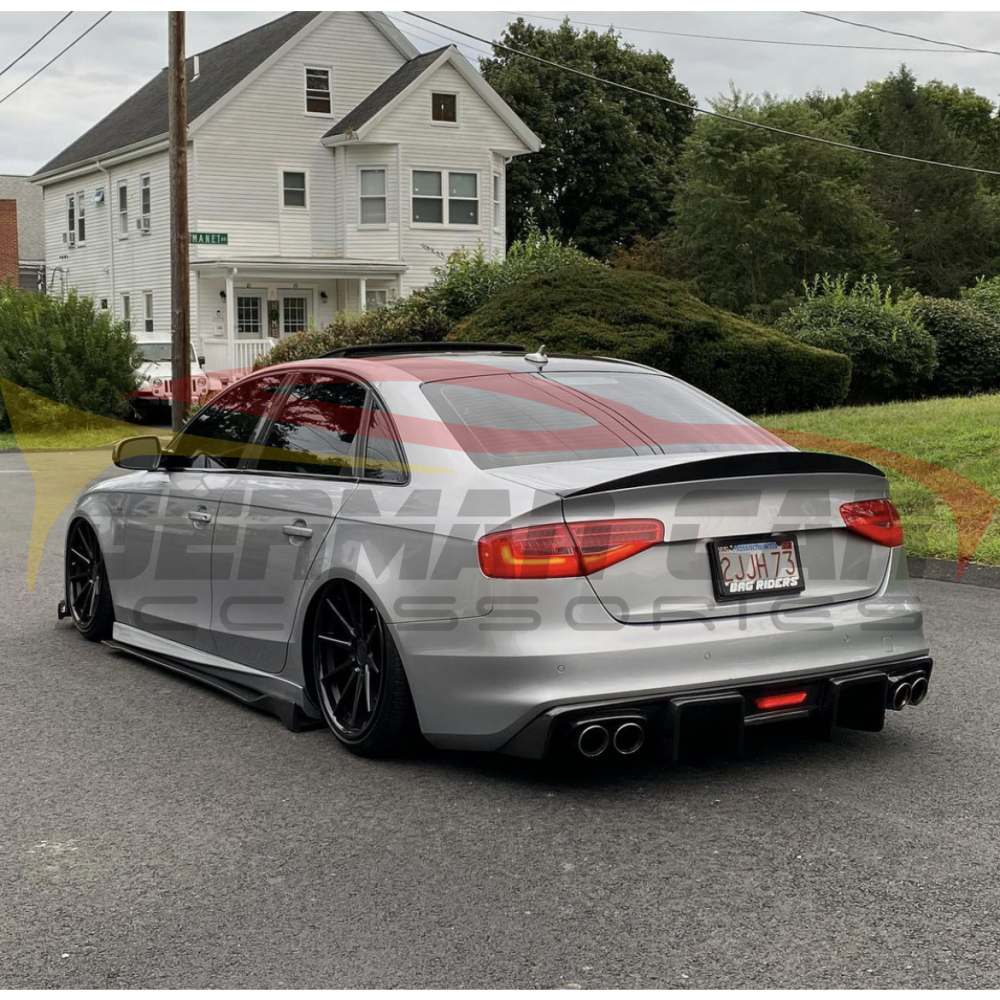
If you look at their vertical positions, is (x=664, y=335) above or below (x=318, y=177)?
below

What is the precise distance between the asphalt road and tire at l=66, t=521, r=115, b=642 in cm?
140

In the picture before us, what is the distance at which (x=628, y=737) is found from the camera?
4.62 meters

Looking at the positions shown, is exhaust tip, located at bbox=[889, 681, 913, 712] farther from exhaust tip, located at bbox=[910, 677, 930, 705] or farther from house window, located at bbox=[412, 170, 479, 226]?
house window, located at bbox=[412, 170, 479, 226]

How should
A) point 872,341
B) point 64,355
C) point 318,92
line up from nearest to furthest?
point 872,341 < point 64,355 < point 318,92

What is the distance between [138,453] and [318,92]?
117ft

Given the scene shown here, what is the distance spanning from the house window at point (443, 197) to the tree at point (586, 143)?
16598 mm

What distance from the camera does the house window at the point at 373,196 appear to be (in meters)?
40.0

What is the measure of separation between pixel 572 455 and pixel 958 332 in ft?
72.6

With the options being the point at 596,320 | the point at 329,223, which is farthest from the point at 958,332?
the point at 329,223

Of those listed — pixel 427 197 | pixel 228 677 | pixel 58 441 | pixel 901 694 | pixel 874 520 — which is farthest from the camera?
pixel 427 197

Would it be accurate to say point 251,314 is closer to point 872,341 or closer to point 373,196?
point 373,196

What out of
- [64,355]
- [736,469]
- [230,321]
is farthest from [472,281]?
[736,469]

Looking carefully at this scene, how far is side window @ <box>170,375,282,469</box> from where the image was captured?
638cm

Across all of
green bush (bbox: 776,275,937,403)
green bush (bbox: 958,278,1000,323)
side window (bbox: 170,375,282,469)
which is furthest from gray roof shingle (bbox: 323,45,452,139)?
side window (bbox: 170,375,282,469)
